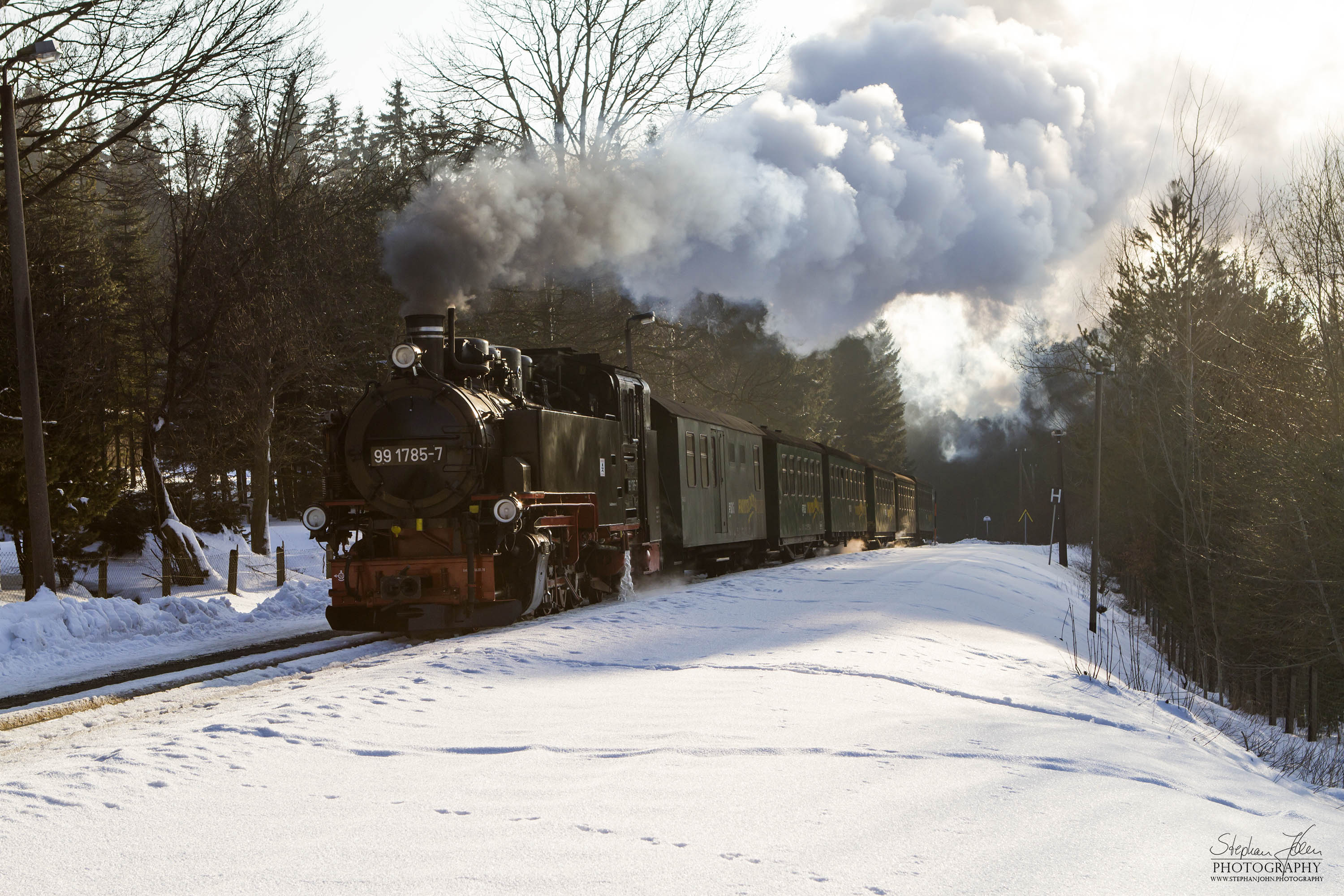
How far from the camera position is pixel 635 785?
5027 mm

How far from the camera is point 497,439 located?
1158 cm

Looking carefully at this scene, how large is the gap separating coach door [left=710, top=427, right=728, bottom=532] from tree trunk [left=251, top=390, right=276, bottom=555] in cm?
993

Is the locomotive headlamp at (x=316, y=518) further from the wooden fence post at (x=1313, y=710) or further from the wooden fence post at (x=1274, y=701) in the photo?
the wooden fence post at (x=1274, y=701)

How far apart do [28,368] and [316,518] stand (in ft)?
14.4

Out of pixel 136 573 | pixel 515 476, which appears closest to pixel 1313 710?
pixel 515 476

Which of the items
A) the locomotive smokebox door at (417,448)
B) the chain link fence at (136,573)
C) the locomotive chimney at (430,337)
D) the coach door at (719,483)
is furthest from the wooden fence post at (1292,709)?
the chain link fence at (136,573)

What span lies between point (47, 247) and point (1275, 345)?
884 inches

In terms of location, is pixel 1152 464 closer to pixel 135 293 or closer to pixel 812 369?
pixel 812 369

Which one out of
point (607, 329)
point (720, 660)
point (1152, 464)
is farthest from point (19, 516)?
point (1152, 464)

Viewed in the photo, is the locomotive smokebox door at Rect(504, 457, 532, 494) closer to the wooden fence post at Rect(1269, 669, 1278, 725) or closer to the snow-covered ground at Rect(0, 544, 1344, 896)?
the snow-covered ground at Rect(0, 544, 1344, 896)

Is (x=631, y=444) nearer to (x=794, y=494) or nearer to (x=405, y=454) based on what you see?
(x=405, y=454)

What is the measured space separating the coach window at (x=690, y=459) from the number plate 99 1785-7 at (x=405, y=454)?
21.7 feet

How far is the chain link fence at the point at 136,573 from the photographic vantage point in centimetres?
1722
